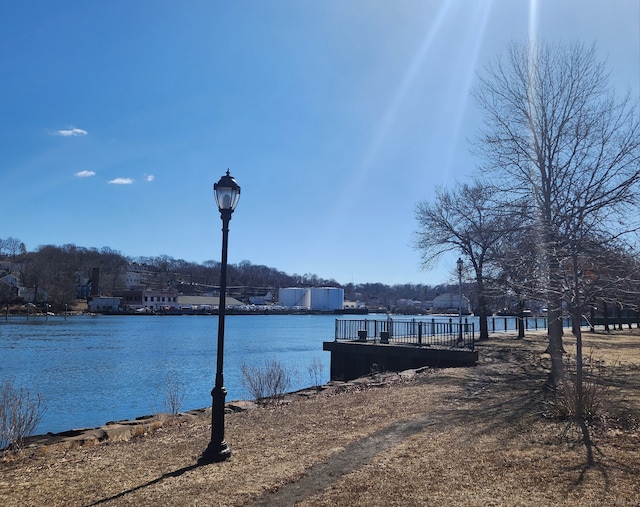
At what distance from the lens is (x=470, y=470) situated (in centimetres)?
610

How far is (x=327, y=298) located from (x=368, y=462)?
576 ft

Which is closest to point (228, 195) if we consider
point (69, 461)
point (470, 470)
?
point (69, 461)

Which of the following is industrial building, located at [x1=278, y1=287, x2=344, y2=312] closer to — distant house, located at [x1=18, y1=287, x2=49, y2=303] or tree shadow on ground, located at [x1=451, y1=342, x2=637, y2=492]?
distant house, located at [x1=18, y1=287, x2=49, y2=303]

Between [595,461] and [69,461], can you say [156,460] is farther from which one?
[595,461]

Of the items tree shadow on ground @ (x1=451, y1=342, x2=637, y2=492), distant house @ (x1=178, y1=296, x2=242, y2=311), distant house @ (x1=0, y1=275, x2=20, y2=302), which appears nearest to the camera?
tree shadow on ground @ (x1=451, y1=342, x2=637, y2=492)

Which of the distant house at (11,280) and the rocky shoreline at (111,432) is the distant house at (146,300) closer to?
the distant house at (11,280)

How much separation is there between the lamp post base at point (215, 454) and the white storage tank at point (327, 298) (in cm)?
17416

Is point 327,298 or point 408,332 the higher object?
point 327,298

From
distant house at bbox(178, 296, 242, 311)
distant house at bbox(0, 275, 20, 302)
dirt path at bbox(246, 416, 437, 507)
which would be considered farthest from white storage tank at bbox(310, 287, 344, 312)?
dirt path at bbox(246, 416, 437, 507)

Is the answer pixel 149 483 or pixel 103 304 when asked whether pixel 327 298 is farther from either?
pixel 149 483

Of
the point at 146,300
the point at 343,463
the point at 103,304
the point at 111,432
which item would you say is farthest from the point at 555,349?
the point at 146,300

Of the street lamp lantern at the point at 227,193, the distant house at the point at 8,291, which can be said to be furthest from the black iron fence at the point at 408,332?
the distant house at the point at 8,291

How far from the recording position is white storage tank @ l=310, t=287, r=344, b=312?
18125 cm

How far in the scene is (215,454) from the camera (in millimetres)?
7199
